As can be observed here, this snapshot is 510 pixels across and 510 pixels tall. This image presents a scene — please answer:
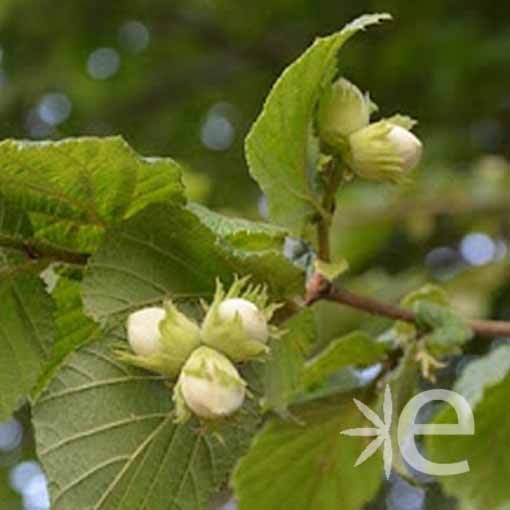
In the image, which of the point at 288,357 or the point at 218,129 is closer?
the point at 288,357

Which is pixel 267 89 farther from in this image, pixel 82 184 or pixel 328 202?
pixel 82 184

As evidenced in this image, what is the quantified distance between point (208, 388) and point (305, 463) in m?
0.51

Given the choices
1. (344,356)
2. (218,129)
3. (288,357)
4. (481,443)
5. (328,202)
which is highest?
(328,202)

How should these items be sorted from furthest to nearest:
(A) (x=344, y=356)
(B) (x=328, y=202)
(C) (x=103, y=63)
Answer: (C) (x=103, y=63) < (A) (x=344, y=356) < (B) (x=328, y=202)

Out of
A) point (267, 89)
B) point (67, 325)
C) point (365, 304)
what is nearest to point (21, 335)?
point (67, 325)

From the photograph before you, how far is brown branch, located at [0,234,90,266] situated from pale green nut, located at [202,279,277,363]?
0.15m

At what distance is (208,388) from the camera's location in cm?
87

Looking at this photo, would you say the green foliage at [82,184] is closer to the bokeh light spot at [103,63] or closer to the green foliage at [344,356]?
the green foliage at [344,356]

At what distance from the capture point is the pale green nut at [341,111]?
102 centimetres

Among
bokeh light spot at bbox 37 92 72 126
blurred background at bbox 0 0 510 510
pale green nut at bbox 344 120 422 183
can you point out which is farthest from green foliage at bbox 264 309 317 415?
bokeh light spot at bbox 37 92 72 126

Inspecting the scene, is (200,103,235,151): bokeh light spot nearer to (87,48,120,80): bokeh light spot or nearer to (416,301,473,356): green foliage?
(87,48,120,80): bokeh light spot

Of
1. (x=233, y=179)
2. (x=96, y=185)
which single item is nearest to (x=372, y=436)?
(x=96, y=185)

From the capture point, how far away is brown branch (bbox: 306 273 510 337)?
3.49 feet

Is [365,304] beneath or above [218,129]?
above
